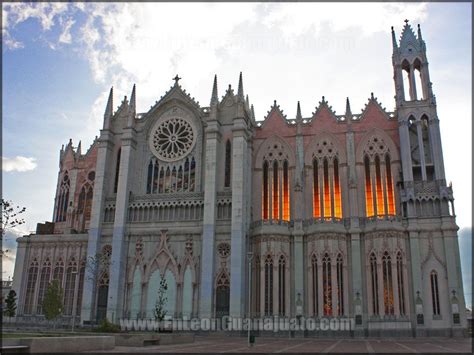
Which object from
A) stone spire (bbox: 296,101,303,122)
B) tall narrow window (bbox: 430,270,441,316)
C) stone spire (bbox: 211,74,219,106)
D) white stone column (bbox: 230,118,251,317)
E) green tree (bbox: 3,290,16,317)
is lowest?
green tree (bbox: 3,290,16,317)

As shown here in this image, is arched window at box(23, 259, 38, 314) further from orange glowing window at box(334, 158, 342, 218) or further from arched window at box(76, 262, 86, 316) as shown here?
orange glowing window at box(334, 158, 342, 218)

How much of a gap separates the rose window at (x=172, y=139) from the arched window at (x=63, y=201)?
1576 cm

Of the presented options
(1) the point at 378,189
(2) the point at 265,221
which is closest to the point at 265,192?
(2) the point at 265,221

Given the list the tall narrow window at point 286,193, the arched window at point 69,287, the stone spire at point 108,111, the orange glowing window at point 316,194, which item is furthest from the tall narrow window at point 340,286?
the stone spire at point 108,111

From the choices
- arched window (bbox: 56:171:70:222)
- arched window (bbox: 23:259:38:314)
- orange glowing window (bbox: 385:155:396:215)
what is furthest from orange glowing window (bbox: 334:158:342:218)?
arched window (bbox: 23:259:38:314)

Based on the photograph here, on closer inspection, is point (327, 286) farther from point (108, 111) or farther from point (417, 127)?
point (108, 111)

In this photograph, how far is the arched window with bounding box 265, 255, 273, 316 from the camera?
169 ft

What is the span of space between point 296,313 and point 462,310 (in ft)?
53.3

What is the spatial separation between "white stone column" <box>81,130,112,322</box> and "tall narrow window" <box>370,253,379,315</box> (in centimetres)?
3092

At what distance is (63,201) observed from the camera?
68188mm

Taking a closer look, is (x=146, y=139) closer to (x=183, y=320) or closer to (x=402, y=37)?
(x=183, y=320)

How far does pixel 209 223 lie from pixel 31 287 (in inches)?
971

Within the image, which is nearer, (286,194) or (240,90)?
(286,194)

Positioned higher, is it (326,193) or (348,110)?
(348,110)
